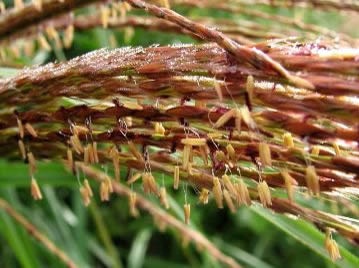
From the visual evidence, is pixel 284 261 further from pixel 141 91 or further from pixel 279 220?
pixel 141 91

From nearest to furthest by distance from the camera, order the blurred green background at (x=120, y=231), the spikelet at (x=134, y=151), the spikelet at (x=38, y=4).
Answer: the spikelet at (x=134, y=151)
the spikelet at (x=38, y=4)
the blurred green background at (x=120, y=231)

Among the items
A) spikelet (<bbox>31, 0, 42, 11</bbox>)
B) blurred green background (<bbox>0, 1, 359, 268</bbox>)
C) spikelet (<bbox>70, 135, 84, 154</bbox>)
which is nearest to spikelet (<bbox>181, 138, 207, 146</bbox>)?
spikelet (<bbox>70, 135, 84, 154</bbox>)

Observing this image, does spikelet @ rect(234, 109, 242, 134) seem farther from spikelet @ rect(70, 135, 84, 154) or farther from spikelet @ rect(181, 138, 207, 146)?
spikelet @ rect(70, 135, 84, 154)

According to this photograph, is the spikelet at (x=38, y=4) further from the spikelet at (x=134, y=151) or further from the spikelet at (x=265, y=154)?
the spikelet at (x=265, y=154)

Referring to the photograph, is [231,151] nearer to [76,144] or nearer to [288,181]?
[288,181]

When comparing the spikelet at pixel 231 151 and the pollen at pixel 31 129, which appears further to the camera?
the pollen at pixel 31 129

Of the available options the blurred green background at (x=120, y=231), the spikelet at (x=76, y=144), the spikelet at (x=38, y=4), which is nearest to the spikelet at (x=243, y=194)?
the spikelet at (x=76, y=144)
